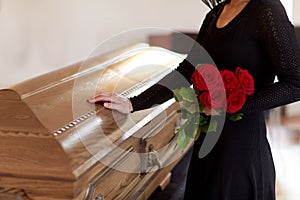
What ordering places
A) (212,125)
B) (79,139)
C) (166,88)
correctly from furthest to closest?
(166,88)
(212,125)
(79,139)

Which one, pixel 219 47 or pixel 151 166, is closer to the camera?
pixel 219 47

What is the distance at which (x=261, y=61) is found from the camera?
152 centimetres

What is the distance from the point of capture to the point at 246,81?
1.43 meters

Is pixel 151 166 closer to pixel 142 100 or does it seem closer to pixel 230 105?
pixel 142 100

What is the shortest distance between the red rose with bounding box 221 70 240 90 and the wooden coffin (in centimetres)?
37

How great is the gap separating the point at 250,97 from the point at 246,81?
6cm

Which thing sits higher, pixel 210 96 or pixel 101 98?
pixel 210 96

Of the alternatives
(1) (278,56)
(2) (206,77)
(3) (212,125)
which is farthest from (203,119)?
(1) (278,56)

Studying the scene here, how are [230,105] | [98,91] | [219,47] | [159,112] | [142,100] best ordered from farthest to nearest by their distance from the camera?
[159,112]
[98,91]
[142,100]
[219,47]
[230,105]

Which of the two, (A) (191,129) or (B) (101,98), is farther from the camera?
(B) (101,98)

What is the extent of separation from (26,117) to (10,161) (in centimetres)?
13

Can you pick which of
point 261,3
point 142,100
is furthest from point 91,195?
point 261,3

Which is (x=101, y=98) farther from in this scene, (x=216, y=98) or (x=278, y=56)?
(x=278, y=56)

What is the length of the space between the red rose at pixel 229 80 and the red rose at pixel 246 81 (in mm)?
13
